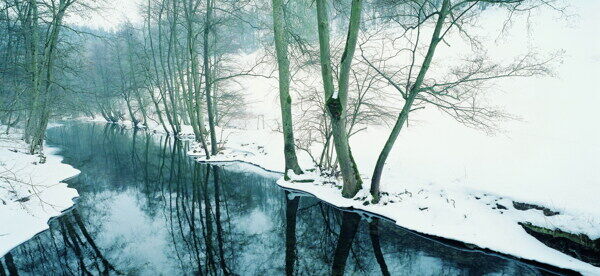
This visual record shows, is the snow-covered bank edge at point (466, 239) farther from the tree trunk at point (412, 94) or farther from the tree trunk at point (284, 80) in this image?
the tree trunk at point (284, 80)

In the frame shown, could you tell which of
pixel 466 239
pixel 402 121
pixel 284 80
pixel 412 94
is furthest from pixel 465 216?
pixel 284 80

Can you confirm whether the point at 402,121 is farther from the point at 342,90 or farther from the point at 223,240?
the point at 223,240

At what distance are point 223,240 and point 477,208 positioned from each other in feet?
22.3

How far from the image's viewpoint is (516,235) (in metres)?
7.34

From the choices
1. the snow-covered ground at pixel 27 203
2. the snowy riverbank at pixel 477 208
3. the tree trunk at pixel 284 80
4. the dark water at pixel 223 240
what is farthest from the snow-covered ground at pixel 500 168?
the snow-covered ground at pixel 27 203

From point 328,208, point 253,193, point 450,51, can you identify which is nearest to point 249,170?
point 253,193

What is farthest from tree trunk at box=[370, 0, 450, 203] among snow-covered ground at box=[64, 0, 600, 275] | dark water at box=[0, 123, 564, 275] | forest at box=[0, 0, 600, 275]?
dark water at box=[0, 123, 564, 275]

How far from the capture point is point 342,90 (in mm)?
8820

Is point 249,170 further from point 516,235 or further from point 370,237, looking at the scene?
point 516,235

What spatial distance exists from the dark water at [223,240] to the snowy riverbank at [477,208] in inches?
17.3

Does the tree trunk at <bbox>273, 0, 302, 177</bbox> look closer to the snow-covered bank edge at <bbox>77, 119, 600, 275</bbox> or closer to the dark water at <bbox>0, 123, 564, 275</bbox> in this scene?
the snow-covered bank edge at <bbox>77, 119, 600, 275</bbox>

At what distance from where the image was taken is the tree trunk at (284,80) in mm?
10781

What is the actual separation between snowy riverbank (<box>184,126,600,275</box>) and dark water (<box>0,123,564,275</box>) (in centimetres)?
44

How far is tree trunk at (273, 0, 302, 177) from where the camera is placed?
10.8 meters
